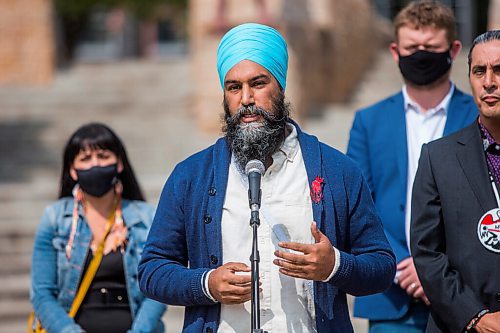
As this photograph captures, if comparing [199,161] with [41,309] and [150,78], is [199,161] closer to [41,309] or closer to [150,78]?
[41,309]

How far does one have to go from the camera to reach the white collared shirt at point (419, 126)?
15.8 ft

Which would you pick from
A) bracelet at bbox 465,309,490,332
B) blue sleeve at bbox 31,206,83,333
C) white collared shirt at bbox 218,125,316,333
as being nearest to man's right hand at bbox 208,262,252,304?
white collared shirt at bbox 218,125,316,333

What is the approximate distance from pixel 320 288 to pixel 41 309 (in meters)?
1.98

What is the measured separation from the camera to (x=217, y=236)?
3459mm

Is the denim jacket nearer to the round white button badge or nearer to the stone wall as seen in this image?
the round white button badge

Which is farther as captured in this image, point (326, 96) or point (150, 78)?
point (150, 78)

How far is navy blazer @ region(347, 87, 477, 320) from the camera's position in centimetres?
470

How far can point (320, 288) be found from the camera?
135 inches

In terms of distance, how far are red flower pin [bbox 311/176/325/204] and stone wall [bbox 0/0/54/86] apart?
1440cm

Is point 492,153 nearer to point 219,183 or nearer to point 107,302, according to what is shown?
point 219,183

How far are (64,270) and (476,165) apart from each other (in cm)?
221

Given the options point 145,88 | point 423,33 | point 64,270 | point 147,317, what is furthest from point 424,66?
point 145,88

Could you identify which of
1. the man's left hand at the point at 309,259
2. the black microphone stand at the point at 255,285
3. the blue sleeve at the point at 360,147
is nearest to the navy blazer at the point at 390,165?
the blue sleeve at the point at 360,147

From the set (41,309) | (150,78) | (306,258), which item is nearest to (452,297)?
(306,258)
